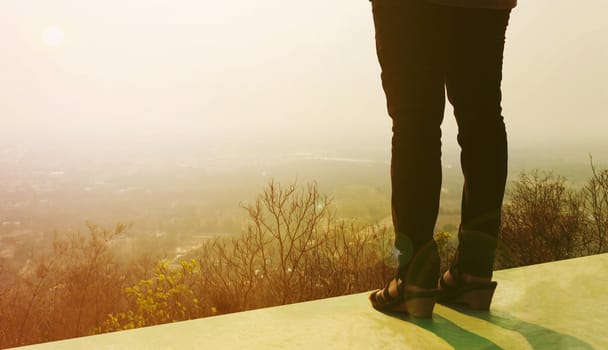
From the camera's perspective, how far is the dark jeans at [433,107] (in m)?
1.06

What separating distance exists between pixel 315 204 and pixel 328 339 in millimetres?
1461

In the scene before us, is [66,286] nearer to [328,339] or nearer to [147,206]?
[328,339]

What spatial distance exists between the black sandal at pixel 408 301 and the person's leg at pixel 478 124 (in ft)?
0.53

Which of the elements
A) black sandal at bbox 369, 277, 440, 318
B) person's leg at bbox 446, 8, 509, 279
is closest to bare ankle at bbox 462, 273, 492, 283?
person's leg at bbox 446, 8, 509, 279

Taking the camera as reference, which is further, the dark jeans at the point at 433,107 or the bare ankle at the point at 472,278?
the bare ankle at the point at 472,278

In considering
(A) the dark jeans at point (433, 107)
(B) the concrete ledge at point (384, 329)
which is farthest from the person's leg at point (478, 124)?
(B) the concrete ledge at point (384, 329)

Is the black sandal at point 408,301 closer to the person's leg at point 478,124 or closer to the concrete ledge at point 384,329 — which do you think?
the concrete ledge at point 384,329

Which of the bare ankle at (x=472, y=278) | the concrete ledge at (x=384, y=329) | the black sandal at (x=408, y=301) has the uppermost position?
the bare ankle at (x=472, y=278)

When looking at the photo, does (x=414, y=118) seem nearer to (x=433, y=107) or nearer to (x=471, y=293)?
(x=433, y=107)

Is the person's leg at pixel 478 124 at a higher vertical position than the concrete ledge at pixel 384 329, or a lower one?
higher

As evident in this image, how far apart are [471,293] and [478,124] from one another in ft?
1.40

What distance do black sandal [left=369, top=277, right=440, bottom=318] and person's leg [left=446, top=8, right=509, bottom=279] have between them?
16 centimetres

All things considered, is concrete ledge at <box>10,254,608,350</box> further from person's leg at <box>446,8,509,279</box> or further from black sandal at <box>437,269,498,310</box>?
person's leg at <box>446,8,509,279</box>

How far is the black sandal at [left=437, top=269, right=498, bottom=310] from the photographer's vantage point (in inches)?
47.6
